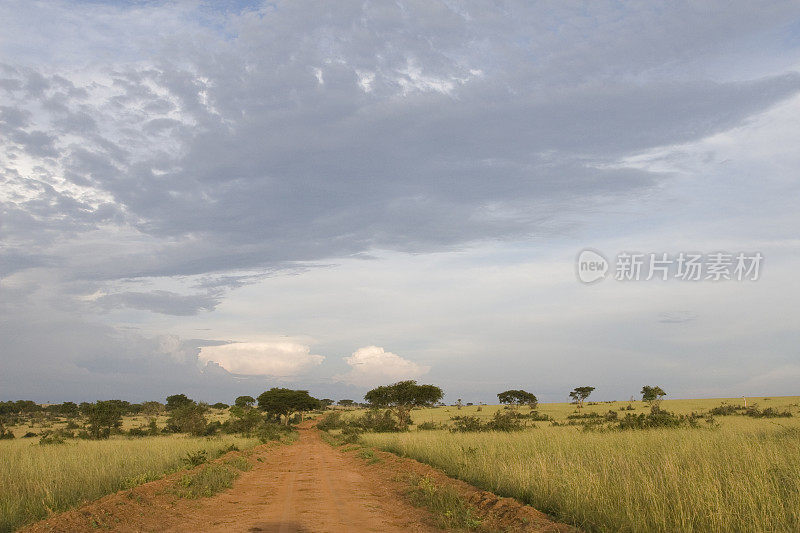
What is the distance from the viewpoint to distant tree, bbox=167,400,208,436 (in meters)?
47.5

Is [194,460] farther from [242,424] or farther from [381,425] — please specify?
[242,424]

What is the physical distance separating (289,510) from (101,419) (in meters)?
38.1

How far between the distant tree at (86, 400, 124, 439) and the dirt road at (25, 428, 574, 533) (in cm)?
Answer: 3160

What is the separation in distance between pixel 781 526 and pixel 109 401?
162ft

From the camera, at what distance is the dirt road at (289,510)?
1018cm

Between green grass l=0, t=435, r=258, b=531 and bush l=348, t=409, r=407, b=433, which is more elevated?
green grass l=0, t=435, r=258, b=531

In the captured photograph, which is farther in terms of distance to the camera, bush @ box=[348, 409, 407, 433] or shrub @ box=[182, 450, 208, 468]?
bush @ box=[348, 409, 407, 433]

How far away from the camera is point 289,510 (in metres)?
12.4

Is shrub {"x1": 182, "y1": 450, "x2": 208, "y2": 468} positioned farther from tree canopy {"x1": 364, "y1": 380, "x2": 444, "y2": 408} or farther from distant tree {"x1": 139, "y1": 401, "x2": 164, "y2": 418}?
distant tree {"x1": 139, "y1": 401, "x2": 164, "y2": 418}

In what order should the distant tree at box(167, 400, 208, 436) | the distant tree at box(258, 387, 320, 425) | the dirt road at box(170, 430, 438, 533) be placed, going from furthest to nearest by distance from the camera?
the distant tree at box(258, 387, 320, 425) < the distant tree at box(167, 400, 208, 436) < the dirt road at box(170, 430, 438, 533)

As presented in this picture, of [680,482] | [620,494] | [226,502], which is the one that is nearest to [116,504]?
[226,502]

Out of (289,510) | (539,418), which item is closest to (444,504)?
(289,510)

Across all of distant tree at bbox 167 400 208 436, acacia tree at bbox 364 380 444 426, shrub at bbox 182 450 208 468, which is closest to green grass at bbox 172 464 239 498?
shrub at bbox 182 450 208 468

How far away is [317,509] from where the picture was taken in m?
12.5
